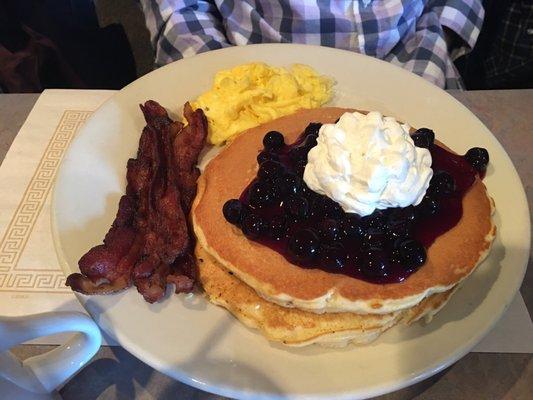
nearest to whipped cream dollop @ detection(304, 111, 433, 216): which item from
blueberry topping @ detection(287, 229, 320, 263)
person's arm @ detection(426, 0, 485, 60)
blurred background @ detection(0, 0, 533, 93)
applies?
blueberry topping @ detection(287, 229, 320, 263)

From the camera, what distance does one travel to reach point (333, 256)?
1063mm

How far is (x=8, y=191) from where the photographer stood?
154 cm

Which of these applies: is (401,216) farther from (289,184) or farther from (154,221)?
(154,221)

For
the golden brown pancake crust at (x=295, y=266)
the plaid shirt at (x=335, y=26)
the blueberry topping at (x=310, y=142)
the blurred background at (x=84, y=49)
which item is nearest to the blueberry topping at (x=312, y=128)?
the blueberry topping at (x=310, y=142)

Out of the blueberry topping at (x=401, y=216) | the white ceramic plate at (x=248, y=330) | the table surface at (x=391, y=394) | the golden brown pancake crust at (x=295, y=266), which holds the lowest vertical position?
the table surface at (x=391, y=394)

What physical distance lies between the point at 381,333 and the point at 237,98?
81 cm

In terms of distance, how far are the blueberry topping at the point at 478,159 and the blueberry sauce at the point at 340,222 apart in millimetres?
42

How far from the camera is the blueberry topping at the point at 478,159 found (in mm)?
1292

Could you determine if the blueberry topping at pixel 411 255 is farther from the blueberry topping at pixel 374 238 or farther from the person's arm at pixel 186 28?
the person's arm at pixel 186 28

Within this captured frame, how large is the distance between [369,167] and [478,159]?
38 cm

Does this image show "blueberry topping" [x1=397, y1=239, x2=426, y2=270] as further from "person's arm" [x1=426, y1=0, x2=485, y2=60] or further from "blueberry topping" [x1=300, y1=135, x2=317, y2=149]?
"person's arm" [x1=426, y1=0, x2=485, y2=60]

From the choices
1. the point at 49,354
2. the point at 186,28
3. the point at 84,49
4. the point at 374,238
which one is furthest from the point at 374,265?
the point at 84,49

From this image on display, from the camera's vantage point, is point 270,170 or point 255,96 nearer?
point 270,170

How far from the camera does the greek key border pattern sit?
4.28 feet
